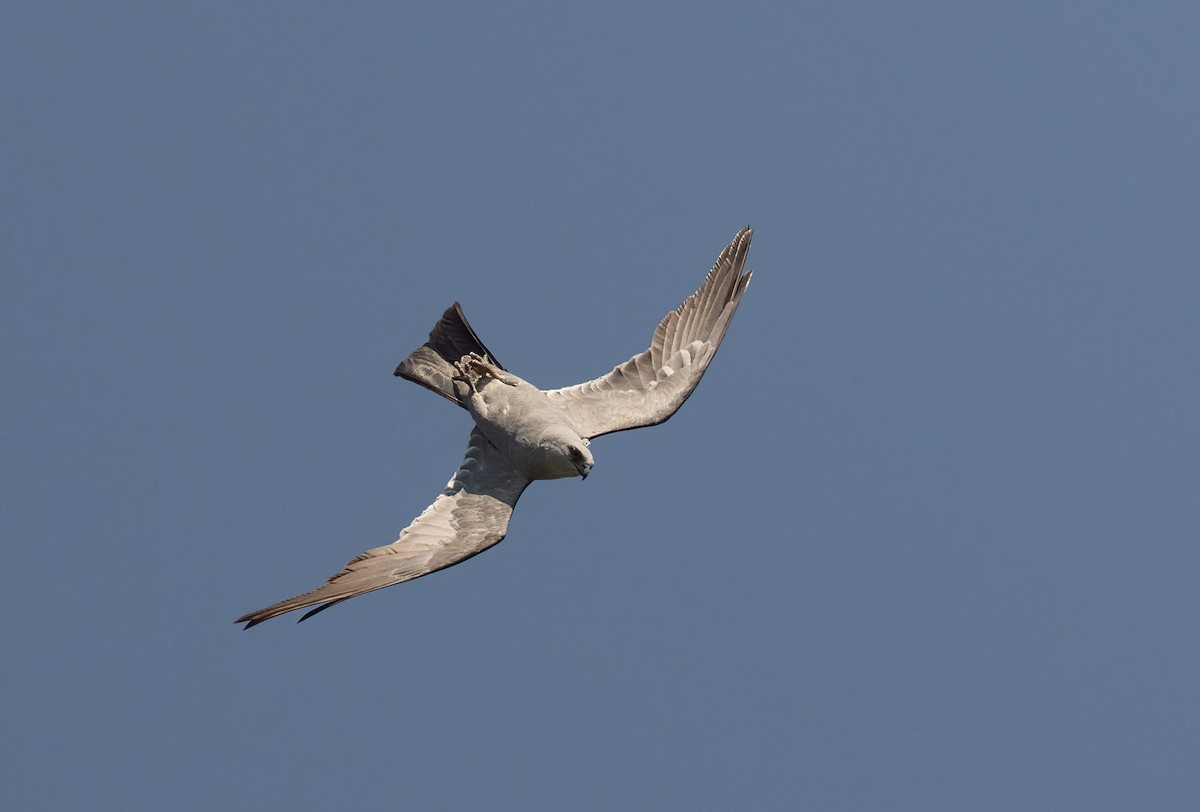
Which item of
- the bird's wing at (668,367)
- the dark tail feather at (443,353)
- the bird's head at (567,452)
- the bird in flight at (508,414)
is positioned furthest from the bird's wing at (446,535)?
the bird's wing at (668,367)

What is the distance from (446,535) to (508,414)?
1.56 meters

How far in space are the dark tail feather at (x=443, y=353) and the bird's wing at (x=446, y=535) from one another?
81cm

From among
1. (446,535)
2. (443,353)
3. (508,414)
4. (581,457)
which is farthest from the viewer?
(443,353)

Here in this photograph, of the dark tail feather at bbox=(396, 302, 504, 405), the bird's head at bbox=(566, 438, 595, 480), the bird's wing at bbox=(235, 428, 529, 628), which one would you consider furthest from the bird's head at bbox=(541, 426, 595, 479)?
the dark tail feather at bbox=(396, 302, 504, 405)

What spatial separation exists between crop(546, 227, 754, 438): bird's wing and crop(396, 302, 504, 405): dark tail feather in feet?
3.53

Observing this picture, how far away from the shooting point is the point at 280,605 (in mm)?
15750

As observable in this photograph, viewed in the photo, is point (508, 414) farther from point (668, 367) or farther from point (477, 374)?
point (668, 367)

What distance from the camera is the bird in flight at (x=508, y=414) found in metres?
16.8

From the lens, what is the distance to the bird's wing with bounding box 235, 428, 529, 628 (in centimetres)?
1606

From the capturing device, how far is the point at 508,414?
18047mm

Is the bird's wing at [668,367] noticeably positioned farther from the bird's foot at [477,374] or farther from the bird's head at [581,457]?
the bird's head at [581,457]

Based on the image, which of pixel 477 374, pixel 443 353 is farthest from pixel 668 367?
pixel 443 353

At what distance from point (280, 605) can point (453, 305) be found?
4581 mm

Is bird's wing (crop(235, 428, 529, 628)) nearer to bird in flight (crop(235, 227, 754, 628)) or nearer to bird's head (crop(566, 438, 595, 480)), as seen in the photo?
bird in flight (crop(235, 227, 754, 628))
